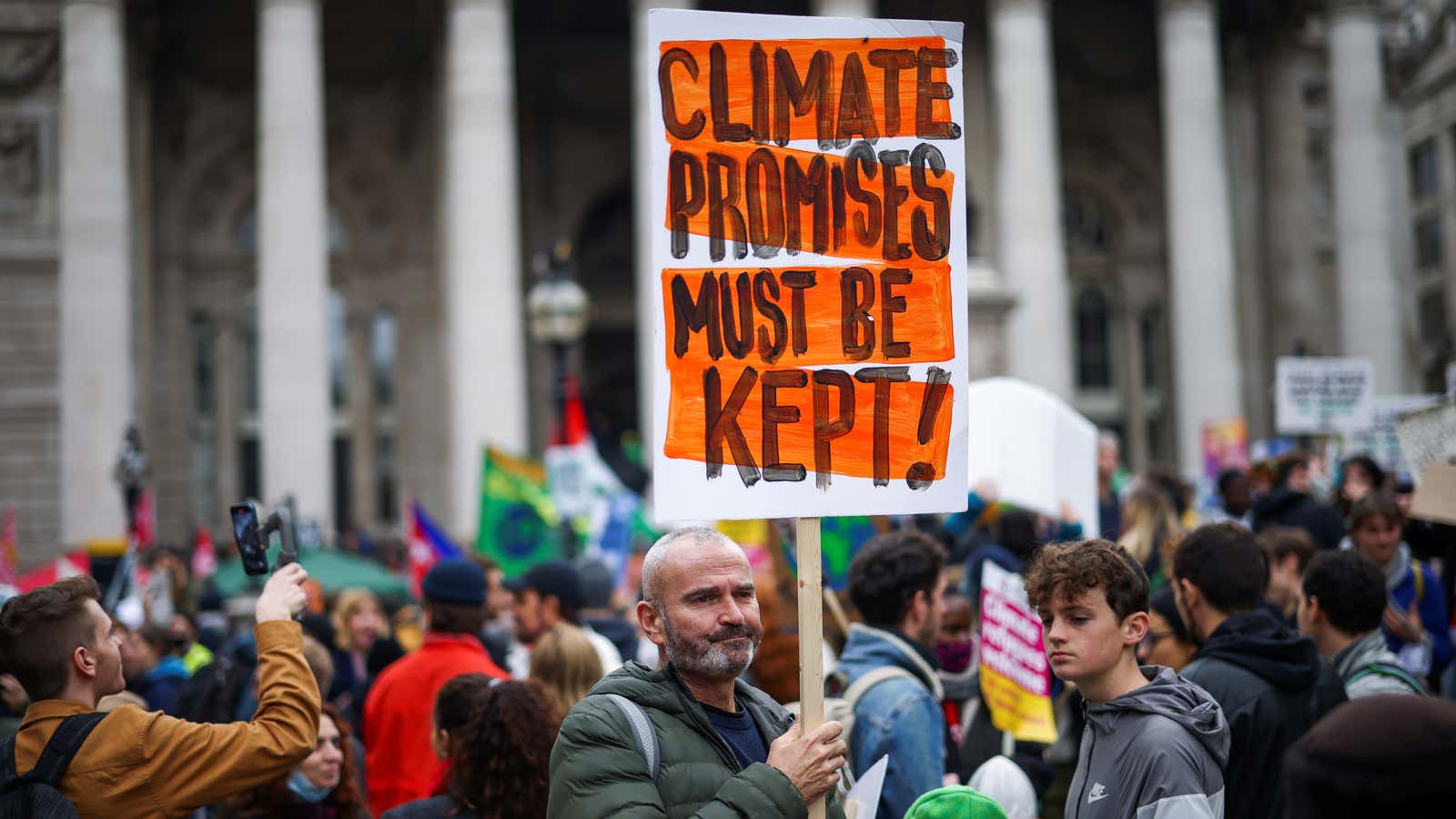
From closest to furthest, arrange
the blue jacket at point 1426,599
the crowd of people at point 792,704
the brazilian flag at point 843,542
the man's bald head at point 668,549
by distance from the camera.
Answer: the crowd of people at point 792,704 → the man's bald head at point 668,549 → the blue jacket at point 1426,599 → the brazilian flag at point 843,542

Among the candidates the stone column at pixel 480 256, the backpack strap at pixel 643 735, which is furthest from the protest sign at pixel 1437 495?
the stone column at pixel 480 256

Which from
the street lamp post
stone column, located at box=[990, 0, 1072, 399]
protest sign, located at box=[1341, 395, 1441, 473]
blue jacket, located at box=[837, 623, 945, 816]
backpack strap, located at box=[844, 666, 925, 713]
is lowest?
blue jacket, located at box=[837, 623, 945, 816]

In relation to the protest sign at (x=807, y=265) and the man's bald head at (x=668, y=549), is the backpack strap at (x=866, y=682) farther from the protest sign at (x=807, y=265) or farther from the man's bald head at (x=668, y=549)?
the man's bald head at (x=668, y=549)

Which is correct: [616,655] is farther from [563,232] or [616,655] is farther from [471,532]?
[563,232]

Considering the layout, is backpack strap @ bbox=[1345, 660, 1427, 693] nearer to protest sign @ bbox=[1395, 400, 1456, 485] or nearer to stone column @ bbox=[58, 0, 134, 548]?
protest sign @ bbox=[1395, 400, 1456, 485]

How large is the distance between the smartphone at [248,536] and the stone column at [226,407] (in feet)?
95.4

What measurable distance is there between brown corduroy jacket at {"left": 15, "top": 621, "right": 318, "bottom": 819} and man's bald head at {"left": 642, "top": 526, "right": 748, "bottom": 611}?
3.66 ft

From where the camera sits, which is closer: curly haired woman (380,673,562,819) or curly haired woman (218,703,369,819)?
curly haired woman (380,673,562,819)

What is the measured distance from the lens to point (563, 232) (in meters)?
35.9

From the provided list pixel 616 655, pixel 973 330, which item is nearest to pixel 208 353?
pixel 973 330

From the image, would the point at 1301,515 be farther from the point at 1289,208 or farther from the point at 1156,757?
the point at 1289,208

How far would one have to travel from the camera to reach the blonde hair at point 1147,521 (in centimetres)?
988

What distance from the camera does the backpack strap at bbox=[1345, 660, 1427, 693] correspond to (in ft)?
20.4

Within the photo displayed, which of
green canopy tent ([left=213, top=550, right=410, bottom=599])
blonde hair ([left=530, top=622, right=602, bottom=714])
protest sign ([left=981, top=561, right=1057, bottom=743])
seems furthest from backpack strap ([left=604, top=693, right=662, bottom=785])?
green canopy tent ([left=213, top=550, right=410, bottom=599])
